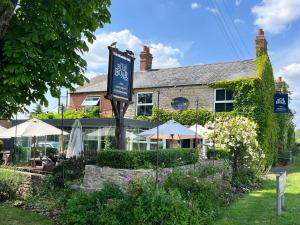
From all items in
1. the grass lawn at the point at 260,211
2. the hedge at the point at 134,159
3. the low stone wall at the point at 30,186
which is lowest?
the grass lawn at the point at 260,211

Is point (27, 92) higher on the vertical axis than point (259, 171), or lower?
higher

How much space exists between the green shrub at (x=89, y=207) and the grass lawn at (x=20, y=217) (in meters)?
1.21

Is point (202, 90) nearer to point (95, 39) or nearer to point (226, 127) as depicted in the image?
point (226, 127)

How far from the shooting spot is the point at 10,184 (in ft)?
40.9

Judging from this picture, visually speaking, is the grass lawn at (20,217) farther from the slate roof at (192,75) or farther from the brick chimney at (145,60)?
the brick chimney at (145,60)

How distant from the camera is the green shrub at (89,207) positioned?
8.11 metres

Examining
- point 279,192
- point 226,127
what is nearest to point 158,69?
point 226,127

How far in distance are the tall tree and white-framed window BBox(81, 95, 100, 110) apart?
920 inches

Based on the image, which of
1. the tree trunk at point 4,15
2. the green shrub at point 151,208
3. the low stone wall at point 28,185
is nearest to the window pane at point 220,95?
the low stone wall at point 28,185

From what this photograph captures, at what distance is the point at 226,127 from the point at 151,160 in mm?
6270

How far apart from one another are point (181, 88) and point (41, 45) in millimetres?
20887

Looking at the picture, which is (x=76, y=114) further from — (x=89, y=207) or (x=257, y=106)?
(x=89, y=207)

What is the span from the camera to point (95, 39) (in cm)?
861

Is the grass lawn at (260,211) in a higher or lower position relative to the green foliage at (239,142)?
lower
